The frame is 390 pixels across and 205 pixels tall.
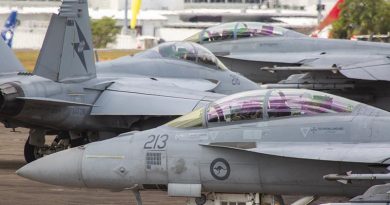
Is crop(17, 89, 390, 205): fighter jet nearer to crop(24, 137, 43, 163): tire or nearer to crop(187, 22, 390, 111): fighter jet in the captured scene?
crop(24, 137, 43, 163): tire

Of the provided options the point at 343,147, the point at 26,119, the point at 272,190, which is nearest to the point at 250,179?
the point at 272,190

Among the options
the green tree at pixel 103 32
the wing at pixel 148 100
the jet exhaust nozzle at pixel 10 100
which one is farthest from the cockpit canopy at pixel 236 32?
the green tree at pixel 103 32

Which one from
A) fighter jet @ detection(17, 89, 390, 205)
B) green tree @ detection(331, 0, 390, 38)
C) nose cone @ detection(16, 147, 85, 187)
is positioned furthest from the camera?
green tree @ detection(331, 0, 390, 38)

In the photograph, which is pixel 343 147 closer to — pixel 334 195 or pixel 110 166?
pixel 334 195

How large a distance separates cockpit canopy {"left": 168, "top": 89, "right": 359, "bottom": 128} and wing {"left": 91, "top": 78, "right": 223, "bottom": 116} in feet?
23.2

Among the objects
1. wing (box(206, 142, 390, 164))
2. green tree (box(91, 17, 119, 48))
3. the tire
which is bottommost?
green tree (box(91, 17, 119, 48))

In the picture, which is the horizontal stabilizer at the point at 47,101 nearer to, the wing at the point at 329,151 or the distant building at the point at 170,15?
the wing at the point at 329,151

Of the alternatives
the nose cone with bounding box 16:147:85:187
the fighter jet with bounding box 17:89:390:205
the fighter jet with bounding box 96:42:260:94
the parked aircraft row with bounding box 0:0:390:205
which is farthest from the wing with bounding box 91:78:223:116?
the nose cone with bounding box 16:147:85:187

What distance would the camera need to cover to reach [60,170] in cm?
1303

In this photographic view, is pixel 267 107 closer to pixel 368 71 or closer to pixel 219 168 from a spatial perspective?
pixel 219 168

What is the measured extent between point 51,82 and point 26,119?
2.96ft

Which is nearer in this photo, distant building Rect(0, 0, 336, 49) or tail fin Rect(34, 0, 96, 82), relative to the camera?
tail fin Rect(34, 0, 96, 82)

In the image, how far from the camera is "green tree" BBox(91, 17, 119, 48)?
102 meters

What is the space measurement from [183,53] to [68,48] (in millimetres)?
3094
